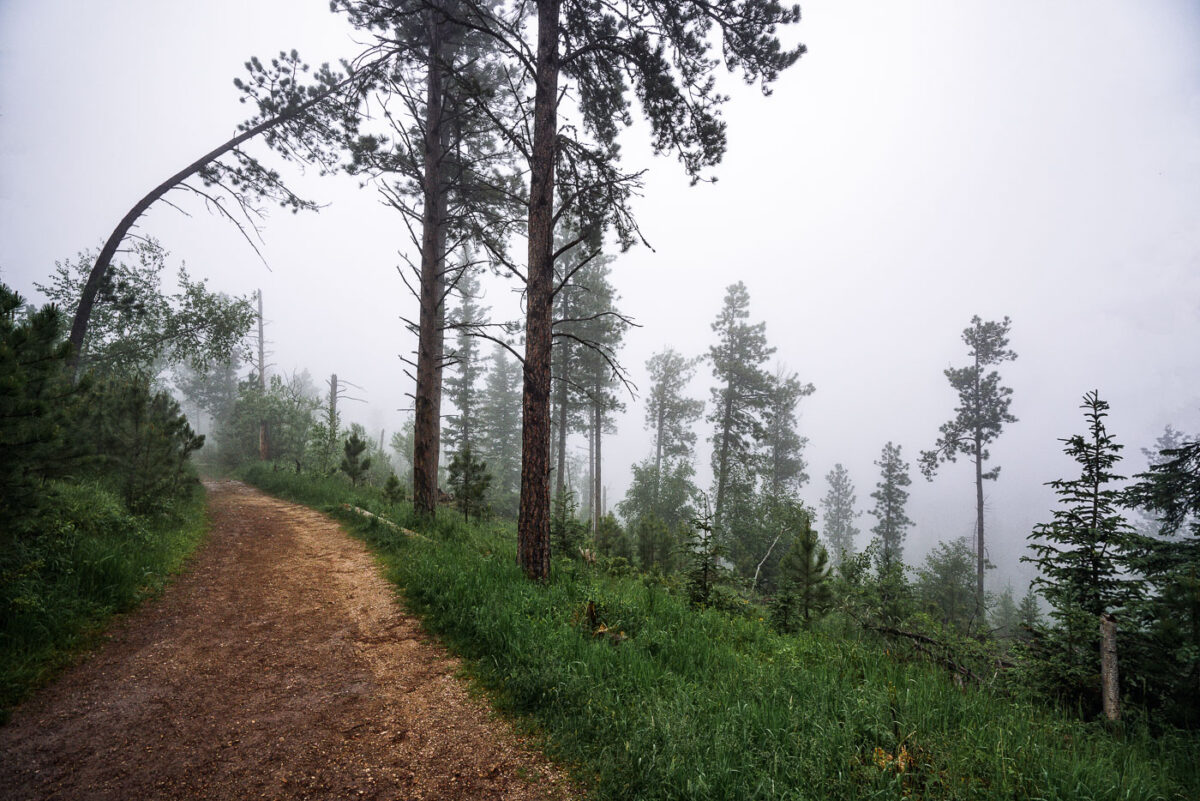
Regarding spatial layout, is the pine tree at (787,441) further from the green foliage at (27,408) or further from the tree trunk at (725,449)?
the green foliage at (27,408)

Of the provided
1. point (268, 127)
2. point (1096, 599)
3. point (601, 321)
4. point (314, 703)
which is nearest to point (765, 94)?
point (1096, 599)

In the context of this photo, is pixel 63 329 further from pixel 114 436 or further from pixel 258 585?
pixel 114 436

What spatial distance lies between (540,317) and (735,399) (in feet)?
66.9

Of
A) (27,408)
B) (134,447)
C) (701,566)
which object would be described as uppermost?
(27,408)

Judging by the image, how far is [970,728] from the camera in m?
2.98

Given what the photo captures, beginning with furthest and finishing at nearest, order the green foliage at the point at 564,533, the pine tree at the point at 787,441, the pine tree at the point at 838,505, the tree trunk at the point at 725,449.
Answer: the pine tree at the point at 838,505, the pine tree at the point at 787,441, the tree trunk at the point at 725,449, the green foliage at the point at 564,533

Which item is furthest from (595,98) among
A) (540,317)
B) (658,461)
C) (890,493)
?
(890,493)

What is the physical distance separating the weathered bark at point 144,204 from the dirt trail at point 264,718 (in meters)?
7.88

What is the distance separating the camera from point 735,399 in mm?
24359

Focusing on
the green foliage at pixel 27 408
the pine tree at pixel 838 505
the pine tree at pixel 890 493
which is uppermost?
the green foliage at pixel 27 408

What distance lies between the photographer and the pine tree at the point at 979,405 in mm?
24281

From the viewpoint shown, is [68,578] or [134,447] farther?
[134,447]

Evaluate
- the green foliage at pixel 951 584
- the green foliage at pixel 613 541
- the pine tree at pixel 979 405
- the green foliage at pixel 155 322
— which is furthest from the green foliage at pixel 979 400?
the green foliage at pixel 155 322

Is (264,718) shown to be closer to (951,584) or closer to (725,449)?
(725,449)
